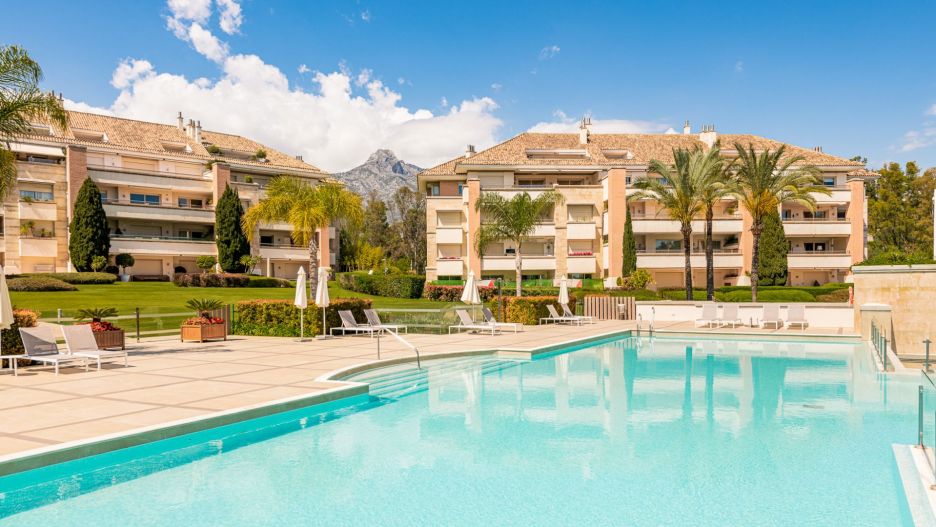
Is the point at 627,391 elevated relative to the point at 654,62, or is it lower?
lower

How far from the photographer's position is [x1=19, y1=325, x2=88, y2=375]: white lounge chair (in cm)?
1301

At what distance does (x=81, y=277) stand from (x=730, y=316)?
39558 mm

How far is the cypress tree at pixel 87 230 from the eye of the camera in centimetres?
4531

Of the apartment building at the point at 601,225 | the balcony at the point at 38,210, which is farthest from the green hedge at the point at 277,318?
the balcony at the point at 38,210

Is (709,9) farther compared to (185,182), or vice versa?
(185,182)

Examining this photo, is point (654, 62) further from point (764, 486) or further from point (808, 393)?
point (764, 486)

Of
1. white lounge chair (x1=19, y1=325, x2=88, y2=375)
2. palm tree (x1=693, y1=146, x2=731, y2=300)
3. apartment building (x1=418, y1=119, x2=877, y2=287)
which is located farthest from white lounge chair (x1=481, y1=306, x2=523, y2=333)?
apartment building (x1=418, y1=119, x2=877, y2=287)

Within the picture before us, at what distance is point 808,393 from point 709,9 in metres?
18.9

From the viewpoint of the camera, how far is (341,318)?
21328 millimetres

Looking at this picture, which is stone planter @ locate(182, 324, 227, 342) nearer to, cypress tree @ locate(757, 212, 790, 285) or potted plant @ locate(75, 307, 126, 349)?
potted plant @ locate(75, 307, 126, 349)

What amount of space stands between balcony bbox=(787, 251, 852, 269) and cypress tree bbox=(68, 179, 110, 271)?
172 feet

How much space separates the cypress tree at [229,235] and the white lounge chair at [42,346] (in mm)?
38205

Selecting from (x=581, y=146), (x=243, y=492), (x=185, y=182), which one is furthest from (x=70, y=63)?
(x=581, y=146)

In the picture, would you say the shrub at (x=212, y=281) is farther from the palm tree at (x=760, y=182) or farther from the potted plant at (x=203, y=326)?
the palm tree at (x=760, y=182)
